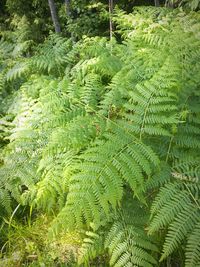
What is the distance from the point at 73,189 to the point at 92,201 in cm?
18

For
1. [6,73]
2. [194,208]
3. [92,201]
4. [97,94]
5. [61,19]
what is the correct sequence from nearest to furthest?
1. [92,201]
2. [194,208]
3. [97,94]
4. [6,73]
5. [61,19]

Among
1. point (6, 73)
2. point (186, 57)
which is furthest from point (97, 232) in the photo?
point (6, 73)

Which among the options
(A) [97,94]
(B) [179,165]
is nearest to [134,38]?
(A) [97,94]

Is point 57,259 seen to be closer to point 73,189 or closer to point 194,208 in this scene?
point 73,189

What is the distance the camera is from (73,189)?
235 centimetres

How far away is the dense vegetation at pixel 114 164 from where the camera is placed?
2.39 meters

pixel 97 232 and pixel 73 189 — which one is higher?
pixel 73 189

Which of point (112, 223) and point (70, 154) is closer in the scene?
point (112, 223)

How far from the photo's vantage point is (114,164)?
2.44m

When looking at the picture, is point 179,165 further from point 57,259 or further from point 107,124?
point 57,259

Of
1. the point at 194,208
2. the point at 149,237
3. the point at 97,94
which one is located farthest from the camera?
the point at 97,94

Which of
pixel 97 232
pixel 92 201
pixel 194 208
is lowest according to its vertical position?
pixel 97 232

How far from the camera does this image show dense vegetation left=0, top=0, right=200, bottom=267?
7.84ft

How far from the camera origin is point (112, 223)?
9.12ft
